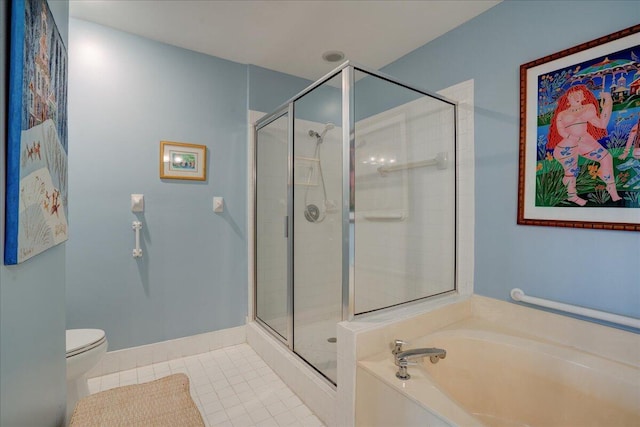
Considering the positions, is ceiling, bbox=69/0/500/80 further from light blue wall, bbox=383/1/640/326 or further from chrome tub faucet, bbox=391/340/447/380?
chrome tub faucet, bbox=391/340/447/380

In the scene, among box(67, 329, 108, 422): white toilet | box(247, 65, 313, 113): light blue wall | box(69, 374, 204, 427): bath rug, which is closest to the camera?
box(69, 374, 204, 427): bath rug

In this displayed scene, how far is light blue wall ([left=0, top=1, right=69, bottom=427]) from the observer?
23.5 inches

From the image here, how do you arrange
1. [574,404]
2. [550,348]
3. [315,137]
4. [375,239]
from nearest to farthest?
[574,404], [550,348], [375,239], [315,137]

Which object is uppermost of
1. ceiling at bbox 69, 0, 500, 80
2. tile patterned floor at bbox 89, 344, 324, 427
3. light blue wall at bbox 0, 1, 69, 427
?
ceiling at bbox 69, 0, 500, 80

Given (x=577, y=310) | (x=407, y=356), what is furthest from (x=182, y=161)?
(x=577, y=310)

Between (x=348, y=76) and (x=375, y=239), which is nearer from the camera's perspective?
(x=348, y=76)

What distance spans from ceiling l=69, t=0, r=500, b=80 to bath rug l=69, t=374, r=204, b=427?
207 centimetres

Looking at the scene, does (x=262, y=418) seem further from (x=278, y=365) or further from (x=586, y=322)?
(x=586, y=322)

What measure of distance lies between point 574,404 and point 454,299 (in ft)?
2.34

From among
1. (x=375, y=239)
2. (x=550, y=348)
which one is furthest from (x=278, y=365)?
(x=550, y=348)

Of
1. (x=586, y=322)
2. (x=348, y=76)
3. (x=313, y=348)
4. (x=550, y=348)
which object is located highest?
(x=348, y=76)

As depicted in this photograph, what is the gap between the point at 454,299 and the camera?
6.33 ft

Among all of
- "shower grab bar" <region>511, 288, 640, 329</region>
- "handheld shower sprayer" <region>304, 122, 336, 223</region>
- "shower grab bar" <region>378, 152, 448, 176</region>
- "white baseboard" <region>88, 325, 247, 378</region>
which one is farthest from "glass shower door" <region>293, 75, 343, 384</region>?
"shower grab bar" <region>511, 288, 640, 329</region>

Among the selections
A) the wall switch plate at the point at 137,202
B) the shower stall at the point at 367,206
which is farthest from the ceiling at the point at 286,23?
the wall switch plate at the point at 137,202
